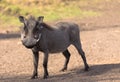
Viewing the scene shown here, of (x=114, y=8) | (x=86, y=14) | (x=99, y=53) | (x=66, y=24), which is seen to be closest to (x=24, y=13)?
(x=86, y=14)

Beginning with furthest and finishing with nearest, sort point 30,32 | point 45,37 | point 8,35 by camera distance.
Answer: point 8,35
point 45,37
point 30,32

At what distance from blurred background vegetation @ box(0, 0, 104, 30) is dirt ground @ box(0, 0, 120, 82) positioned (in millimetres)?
2909

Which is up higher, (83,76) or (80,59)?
(80,59)

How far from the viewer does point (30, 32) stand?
12.1 metres

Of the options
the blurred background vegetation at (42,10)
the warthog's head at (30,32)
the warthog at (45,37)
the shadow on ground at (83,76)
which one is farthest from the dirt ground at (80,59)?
the blurred background vegetation at (42,10)

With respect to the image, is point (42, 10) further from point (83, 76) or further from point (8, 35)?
point (83, 76)

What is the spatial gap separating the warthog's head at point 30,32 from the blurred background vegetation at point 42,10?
1397 cm

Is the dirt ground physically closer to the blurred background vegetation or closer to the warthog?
the warthog

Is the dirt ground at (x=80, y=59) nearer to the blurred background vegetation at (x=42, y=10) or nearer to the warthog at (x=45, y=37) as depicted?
the warthog at (x=45, y=37)

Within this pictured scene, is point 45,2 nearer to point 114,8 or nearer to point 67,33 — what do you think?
point 114,8

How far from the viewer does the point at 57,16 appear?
29.6m

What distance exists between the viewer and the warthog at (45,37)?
1208cm

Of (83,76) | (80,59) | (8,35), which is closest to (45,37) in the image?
(83,76)

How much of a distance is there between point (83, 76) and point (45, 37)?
139cm
